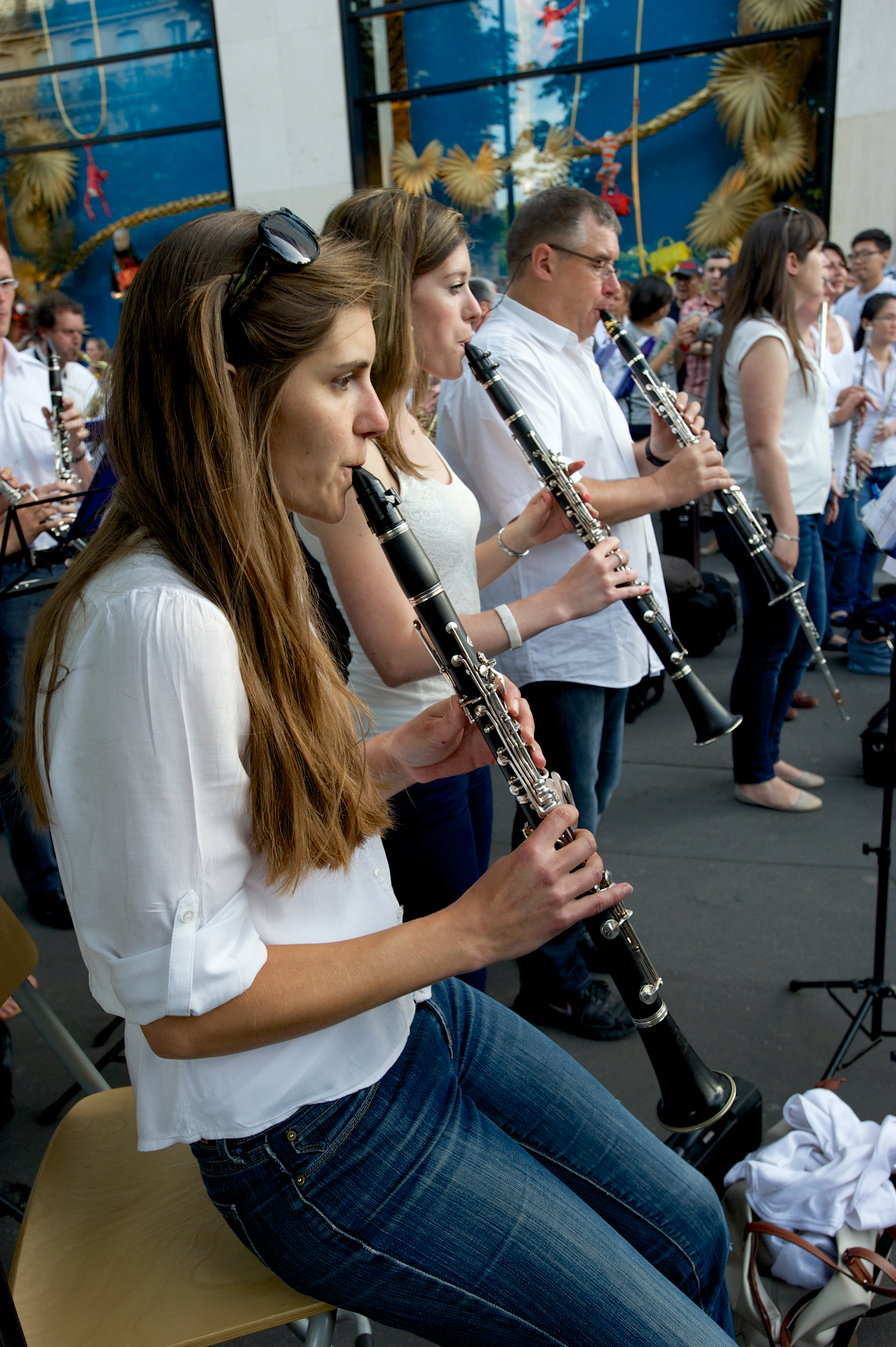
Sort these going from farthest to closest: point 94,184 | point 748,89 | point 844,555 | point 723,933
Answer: point 94,184
point 748,89
point 844,555
point 723,933

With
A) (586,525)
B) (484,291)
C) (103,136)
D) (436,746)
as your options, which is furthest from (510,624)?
(103,136)

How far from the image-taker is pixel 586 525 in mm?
2371

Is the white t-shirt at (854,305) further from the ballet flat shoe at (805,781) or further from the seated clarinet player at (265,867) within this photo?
the seated clarinet player at (265,867)

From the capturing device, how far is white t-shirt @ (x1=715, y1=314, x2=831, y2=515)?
143 inches

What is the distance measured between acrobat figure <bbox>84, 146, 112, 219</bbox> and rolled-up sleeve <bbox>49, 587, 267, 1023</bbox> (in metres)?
11.1

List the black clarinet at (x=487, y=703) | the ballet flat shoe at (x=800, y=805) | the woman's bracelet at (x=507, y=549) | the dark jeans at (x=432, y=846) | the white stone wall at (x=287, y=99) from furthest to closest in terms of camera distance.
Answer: the white stone wall at (x=287, y=99), the ballet flat shoe at (x=800, y=805), the woman's bracelet at (x=507, y=549), the dark jeans at (x=432, y=846), the black clarinet at (x=487, y=703)

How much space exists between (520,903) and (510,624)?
3.42ft

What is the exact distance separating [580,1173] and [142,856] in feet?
2.75

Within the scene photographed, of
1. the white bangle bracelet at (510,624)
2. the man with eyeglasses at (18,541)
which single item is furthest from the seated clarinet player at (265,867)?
the man with eyeglasses at (18,541)

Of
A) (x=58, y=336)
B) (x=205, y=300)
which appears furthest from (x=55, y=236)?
(x=205, y=300)

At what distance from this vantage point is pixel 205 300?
3.70ft

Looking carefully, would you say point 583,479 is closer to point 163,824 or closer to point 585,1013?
point 585,1013

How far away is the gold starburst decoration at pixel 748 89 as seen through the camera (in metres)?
8.20

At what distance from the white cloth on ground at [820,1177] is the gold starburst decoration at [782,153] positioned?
8379mm
